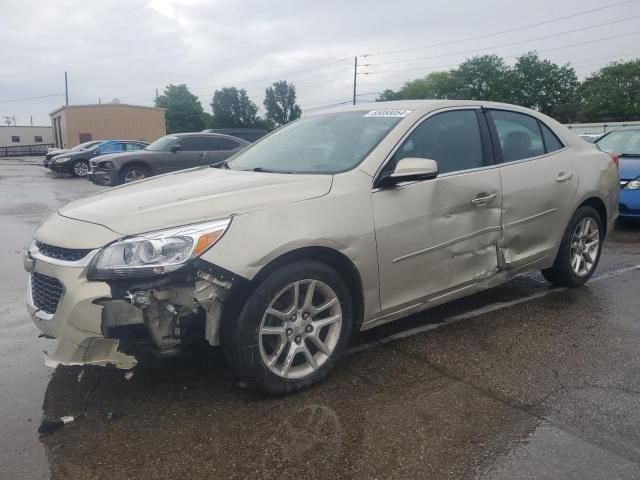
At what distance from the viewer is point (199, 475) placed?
2479mm

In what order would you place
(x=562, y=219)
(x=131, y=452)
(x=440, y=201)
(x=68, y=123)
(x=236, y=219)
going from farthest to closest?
(x=68, y=123) → (x=562, y=219) → (x=440, y=201) → (x=236, y=219) → (x=131, y=452)

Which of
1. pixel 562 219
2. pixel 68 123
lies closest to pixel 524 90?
pixel 68 123

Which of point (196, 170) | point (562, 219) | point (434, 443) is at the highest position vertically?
point (196, 170)

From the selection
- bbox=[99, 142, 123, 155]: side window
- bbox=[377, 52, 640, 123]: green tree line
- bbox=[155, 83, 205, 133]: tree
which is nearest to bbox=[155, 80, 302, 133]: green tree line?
bbox=[155, 83, 205, 133]: tree

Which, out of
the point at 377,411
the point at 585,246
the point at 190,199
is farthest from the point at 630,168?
the point at 190,199

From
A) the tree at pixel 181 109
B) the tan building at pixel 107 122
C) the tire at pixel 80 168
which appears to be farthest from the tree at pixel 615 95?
the tire at pixel 80 168

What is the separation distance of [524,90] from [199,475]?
7371cm

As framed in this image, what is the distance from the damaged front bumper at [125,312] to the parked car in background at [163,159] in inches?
410

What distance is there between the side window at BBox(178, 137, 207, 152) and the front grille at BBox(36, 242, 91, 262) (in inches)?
414

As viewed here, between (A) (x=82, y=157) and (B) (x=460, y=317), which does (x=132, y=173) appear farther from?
(B) (x=460, y=317)

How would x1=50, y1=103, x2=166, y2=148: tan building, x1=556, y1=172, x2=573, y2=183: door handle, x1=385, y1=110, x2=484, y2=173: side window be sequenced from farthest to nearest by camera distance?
x1=50, y1=103, x2=166, y2=148: tan building, x1=556, y1=172, x2=573, y2=183: door handle, x1=385, y1=110, x2=484, y2=173: side window

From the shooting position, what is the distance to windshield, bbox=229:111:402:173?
3.65 metres

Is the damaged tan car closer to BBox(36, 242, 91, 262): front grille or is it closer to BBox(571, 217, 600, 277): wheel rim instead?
BBox(36, 242, 91, 262): front grille

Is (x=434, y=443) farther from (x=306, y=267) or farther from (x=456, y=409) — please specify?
(x=306, y=267)
